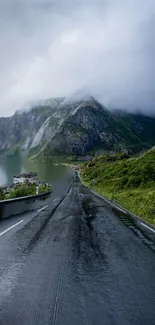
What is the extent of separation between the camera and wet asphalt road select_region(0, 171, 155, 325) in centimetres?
490

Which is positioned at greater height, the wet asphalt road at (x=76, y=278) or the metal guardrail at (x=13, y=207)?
the metal guardrail at (x=13, y=207)

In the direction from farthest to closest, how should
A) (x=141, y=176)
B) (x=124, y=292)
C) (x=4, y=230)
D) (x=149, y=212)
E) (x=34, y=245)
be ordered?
(x=141, y=176) < (x=149, y=212) < (x=4, y=230) < (x=34, y=245) < (x=124, y=292)

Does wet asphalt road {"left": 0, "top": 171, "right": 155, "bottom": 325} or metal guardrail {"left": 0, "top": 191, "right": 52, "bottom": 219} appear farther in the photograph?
metal guardrail {"left": 0, "top": 191, "right": 52, "bottom": 219}

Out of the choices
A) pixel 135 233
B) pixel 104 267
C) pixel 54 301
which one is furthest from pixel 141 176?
pixel 54 301

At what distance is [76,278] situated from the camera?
660cm

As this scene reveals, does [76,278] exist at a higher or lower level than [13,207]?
lower

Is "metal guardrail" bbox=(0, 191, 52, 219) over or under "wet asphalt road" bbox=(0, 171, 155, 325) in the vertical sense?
over

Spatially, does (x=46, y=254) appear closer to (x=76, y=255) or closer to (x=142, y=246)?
(x=76, y=255)

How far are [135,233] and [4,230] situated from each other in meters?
5.48

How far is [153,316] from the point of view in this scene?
4910 millimetres

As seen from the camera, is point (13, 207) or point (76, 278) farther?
point (13, 207)

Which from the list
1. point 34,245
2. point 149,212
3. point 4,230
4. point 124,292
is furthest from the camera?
point 149,212

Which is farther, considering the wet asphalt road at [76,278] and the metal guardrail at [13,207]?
the metal guardrail at [13,207]

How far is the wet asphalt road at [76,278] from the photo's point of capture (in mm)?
4902
